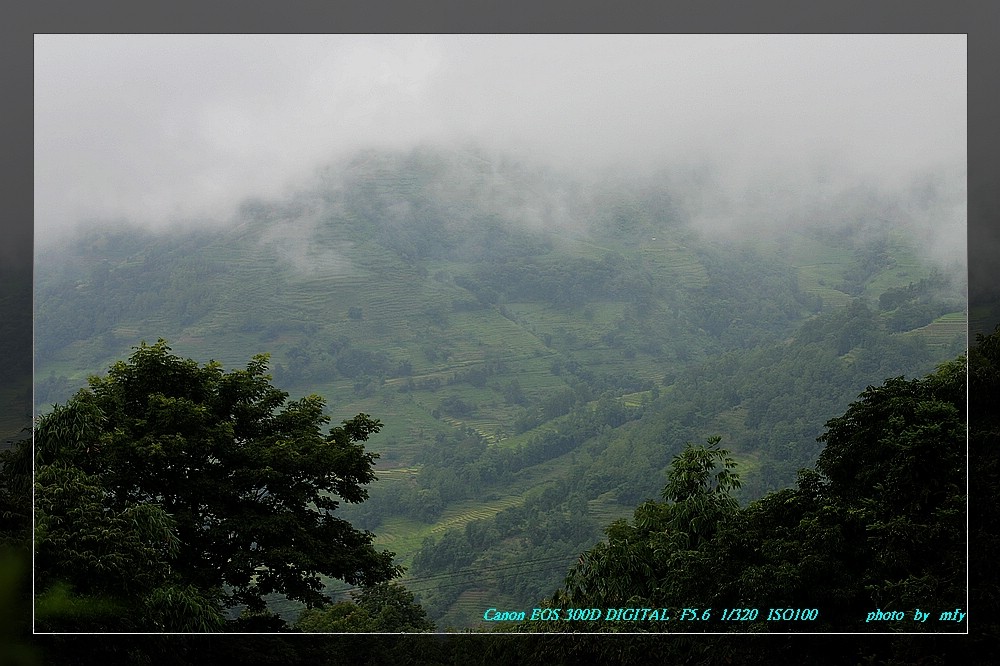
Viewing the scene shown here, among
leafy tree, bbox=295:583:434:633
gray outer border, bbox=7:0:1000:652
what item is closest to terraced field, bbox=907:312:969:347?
gray outer border, bbox=7:0:1000:652

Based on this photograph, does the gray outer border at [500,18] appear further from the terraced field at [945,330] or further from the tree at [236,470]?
the tree at [236,470]

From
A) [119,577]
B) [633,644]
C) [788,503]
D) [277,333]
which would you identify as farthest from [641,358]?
[119,577]

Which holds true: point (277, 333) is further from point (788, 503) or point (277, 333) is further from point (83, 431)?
point (788, 503)

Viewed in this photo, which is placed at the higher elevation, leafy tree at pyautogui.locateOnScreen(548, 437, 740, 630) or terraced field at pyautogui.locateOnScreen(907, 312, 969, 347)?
terraced field at pyautogui.locateOnScreen(907, 312, 969, 347)

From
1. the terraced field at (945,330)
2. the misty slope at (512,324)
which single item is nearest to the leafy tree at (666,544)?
the misty slope at (512,324)

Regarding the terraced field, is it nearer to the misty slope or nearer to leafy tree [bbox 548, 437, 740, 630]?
the misty slope

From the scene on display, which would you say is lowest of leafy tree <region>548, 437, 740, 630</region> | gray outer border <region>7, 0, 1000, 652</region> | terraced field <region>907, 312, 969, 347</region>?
leafy tree <region>548, 437, 740, 630</region>

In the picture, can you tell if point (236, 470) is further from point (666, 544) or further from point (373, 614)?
point (666, 544)
